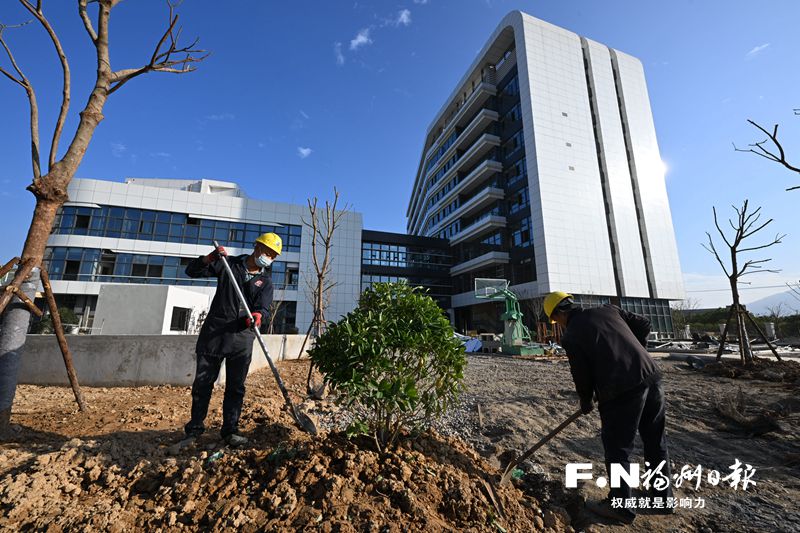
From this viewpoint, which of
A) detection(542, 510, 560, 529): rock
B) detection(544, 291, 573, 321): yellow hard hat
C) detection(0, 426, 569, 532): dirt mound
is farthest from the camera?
detection(544, 291, 573, 321): yellow hard hat

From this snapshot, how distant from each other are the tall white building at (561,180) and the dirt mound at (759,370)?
1633 centimetres

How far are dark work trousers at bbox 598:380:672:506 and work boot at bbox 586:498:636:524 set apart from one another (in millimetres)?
107

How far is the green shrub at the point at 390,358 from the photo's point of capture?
246 centimetres

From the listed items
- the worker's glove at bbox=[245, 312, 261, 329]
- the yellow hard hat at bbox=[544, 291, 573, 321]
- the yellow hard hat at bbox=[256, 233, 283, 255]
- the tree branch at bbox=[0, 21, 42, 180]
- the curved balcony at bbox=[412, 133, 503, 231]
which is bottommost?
the worker's glove at bbox=[245, 312, 261, 329]

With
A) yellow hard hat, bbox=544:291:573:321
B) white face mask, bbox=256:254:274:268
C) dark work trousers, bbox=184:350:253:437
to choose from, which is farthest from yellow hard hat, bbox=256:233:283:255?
yellow hard hat, bbox=544:291:573:321

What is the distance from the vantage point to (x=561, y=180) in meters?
28.1

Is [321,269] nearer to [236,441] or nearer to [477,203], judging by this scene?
[236,441]

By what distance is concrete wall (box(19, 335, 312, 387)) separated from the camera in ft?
18.5

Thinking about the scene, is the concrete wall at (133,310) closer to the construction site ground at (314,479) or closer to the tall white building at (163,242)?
the construction site ground at (314,479)

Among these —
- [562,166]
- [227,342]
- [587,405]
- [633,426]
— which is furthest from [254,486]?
[562,166]

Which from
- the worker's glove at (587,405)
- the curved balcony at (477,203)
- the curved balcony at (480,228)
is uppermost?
A: the curved balcony at (477,203)

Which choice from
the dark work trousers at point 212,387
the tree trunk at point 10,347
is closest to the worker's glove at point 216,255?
the dark work trousers at point 212,387

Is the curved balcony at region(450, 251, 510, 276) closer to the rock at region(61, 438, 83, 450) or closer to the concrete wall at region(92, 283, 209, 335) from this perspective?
the concrete wall at region(92, 283, 209, 335)

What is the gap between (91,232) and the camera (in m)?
24.1
